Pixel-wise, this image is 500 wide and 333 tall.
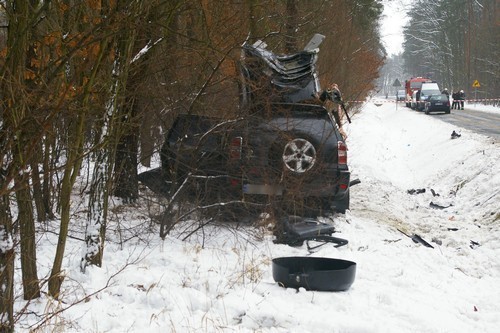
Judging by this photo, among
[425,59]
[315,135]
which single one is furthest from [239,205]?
[425,59]

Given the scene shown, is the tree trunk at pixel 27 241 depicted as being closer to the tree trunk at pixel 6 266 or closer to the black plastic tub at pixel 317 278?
the tree trunk at pixel 6 266

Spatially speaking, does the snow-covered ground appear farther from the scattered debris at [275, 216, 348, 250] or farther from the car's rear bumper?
the car's rear bumper

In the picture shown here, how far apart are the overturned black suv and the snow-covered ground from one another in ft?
1.63

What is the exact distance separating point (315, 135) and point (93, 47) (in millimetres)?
4636

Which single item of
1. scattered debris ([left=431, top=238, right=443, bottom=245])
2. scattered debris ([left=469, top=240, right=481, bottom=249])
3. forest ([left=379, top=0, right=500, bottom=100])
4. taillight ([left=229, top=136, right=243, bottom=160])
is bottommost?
scattered debris ([left=469, top=240, right=481, bottom=249])

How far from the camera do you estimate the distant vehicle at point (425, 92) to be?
4741 cm

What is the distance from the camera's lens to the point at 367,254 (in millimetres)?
8336

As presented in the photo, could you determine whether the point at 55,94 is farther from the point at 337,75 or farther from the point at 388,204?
the point at 337,75

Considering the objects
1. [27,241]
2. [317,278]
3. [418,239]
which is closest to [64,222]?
[27,241]

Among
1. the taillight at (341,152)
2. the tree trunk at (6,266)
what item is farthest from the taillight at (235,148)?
the tree trunk at (6,266)

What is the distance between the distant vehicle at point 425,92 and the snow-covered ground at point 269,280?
1422 inches

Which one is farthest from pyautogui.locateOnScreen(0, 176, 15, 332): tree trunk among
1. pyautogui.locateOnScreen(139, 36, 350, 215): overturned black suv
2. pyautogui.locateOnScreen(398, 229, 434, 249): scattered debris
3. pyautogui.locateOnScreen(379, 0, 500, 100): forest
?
pyautogui.locateOnScreen(379, 0, 500, 100): forest

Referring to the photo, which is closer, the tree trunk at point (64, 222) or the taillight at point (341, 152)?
the tree trunk at point (64, 222)

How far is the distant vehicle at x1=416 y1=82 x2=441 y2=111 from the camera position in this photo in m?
47.4
